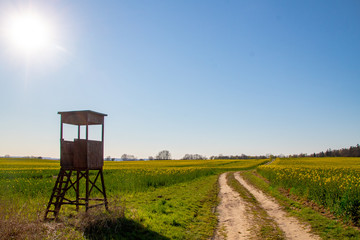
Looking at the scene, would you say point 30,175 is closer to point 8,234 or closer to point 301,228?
point 8,234

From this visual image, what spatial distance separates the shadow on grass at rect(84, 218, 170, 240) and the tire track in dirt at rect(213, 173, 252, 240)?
244 cm

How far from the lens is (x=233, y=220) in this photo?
37.3ft

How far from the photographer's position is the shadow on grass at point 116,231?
8.28 metres

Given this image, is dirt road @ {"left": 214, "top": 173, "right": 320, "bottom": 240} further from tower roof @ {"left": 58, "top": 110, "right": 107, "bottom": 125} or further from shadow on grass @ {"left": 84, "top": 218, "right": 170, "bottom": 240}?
tower roof @ {"left": 58, "top": 110, "right": 107, "bottom": 125}

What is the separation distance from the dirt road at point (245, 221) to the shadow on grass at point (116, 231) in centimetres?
251

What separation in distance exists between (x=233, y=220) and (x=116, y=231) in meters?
5.38

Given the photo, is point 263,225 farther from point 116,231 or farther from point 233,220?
point 116,231

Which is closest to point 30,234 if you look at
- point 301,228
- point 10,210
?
point 10,210

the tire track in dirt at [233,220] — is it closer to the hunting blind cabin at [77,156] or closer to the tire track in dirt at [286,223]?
the tire track in dirt at [286,223]

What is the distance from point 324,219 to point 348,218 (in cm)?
100

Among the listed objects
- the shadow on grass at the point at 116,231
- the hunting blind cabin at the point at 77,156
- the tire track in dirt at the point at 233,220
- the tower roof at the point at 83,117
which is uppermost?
the tower roof at the point at 83,117

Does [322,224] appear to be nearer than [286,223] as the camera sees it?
Yes

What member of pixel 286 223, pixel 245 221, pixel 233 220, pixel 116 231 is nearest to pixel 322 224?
pixel 286 223

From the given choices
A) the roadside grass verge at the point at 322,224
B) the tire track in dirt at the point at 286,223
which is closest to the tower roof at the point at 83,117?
the tire track in dirt at the point at 286,223
